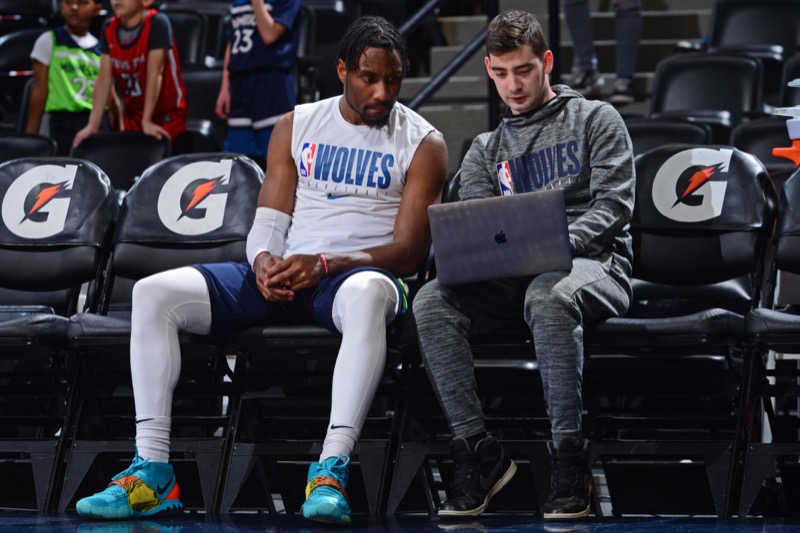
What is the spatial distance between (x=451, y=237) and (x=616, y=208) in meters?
0.43

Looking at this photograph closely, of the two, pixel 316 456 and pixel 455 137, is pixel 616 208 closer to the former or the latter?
pixel 316 456

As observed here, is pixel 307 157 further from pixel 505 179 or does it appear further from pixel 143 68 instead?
pixel 143 68

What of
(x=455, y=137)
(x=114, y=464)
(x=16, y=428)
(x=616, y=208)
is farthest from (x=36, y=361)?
(x=455, y=137)

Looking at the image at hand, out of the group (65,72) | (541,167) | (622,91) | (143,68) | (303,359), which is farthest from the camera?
(622,91)

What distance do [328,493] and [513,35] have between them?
4.02ft

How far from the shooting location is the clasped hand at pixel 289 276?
313cm

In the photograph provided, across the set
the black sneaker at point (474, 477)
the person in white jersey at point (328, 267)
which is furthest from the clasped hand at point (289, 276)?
the black sneaker at point (474, 477)

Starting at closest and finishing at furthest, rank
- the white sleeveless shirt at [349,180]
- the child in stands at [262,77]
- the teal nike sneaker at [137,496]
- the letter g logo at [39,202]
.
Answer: the teal nike sneaker at [137,496]
the white sleeveless shirt at [349,180]
the letter g logo at [39,202]
the child in stands at [262,77]

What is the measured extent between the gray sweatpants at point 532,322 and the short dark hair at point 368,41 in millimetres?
667

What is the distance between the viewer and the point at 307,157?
341 cm

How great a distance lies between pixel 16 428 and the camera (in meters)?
3.93

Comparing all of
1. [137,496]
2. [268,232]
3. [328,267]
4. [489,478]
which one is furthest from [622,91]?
[137,496]

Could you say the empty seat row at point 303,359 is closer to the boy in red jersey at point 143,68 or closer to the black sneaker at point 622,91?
the boy in red jersey at point 143,68

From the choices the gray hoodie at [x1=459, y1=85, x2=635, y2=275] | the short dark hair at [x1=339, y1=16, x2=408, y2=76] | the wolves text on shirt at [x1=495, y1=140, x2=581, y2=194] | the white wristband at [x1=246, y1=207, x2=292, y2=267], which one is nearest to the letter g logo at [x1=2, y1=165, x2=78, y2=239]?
the white wristband at [x1=246, y1=207, x2=292, y2=267]
